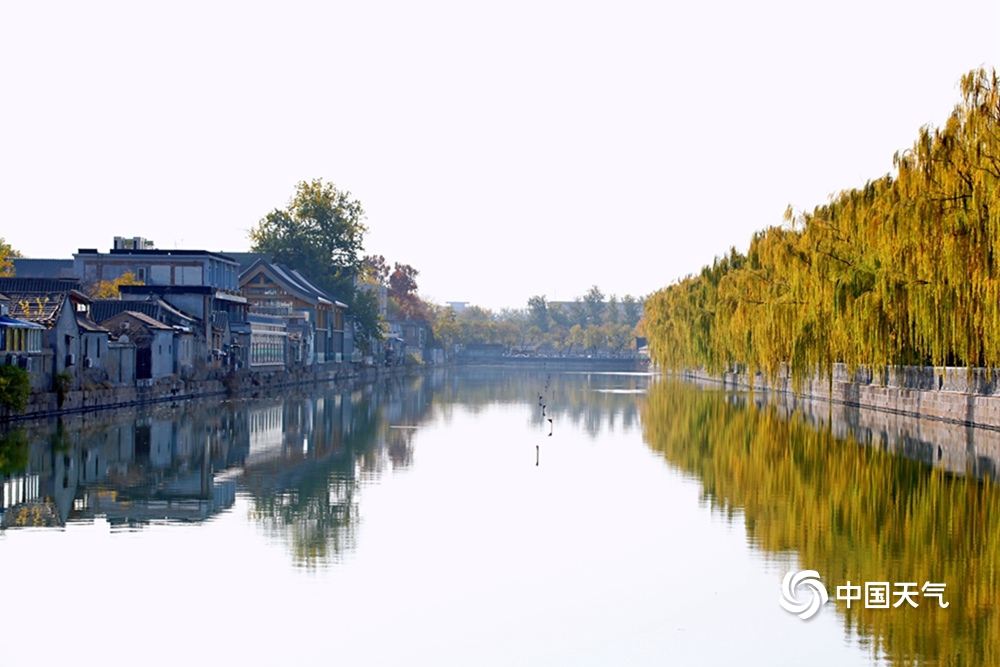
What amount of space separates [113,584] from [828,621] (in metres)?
8.24

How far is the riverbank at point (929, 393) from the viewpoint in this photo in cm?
3784

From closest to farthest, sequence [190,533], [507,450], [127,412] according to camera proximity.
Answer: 1. [190,533]
2. [507,450]
3. [127,412]

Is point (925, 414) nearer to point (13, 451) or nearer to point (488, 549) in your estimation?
point (13, 451)

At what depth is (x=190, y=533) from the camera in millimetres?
20703

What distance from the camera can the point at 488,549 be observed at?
19.5m

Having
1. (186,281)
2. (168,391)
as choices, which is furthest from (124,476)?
(186,281)

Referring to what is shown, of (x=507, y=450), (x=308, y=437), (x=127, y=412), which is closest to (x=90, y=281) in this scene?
(x=127, y=412)

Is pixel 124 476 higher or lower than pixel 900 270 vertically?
lower

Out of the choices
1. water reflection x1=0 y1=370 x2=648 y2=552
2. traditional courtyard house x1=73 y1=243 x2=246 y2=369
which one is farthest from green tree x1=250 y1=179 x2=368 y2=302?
water reflection x1=0 y1=370 x2=648 y2=552

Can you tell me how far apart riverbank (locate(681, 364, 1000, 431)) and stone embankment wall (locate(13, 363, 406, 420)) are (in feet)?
81.4

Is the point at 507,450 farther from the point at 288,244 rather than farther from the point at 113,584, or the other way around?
the point at 288,244

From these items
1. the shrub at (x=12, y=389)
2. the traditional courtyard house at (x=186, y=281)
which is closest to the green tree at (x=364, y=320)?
the traditional courtyard house at (x=186, y=281)

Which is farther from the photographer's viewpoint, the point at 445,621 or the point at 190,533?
the point at 190,533

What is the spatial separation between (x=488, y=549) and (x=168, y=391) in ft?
136
